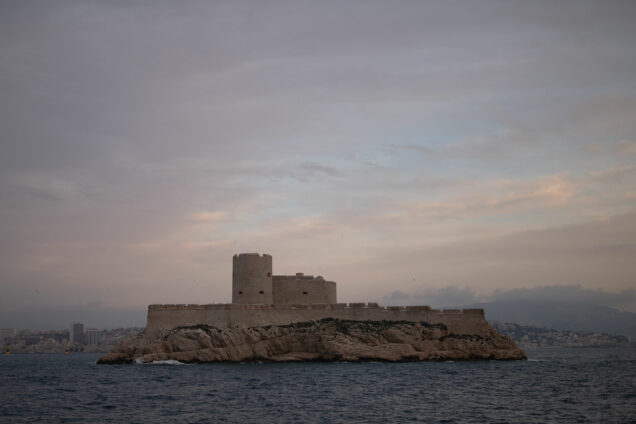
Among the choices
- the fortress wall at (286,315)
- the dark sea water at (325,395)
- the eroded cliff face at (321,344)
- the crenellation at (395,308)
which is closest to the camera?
the dark sea water at (325,395)

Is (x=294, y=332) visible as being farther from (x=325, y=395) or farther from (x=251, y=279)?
(x=325, y=395)

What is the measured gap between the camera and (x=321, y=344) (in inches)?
2030

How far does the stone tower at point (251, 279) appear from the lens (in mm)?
55906

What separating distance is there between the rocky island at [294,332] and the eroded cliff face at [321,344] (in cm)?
8

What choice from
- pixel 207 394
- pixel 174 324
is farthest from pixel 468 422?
pixel 174 324

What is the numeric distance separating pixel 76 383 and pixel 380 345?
2321cm

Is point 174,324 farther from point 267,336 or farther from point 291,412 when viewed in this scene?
point 291,412

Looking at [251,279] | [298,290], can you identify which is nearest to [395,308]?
[298,290]

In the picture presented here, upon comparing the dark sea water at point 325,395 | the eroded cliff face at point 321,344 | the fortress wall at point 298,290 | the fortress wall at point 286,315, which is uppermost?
the fortress wall at point 298,290

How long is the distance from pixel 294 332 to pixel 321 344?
8.67ft

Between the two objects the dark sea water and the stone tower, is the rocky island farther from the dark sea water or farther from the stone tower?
the dark sea water

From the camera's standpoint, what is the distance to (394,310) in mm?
54625

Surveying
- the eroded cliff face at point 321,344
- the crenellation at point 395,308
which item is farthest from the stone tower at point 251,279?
the crenellation at point 395,308

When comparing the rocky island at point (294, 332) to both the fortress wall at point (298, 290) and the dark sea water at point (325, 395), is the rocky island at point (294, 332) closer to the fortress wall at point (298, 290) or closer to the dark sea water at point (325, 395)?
the fortress wall at point (298, 290)
